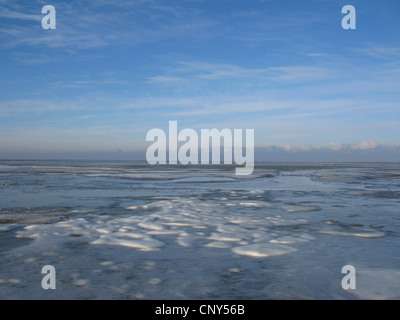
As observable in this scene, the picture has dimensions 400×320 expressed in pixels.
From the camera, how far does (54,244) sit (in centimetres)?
509

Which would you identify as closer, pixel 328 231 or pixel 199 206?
pixel 328 231

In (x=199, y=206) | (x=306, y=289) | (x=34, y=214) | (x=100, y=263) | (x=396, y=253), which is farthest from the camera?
(x=199, y=206)

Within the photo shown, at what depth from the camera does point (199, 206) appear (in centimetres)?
910

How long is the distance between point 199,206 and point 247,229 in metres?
3.00
